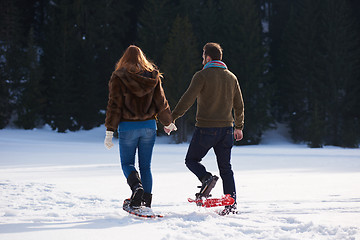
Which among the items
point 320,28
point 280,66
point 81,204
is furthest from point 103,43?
point 81,204

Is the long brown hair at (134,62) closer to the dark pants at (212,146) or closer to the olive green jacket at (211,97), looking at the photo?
the olive green jacket at (211,97)

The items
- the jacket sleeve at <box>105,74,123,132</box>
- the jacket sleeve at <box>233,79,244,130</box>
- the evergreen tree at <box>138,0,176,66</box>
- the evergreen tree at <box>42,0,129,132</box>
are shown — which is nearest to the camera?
the jacket sleeve at <box>105,74,123,132</box>

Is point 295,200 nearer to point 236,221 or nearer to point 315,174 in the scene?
point 236,221

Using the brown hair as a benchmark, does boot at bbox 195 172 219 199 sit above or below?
below

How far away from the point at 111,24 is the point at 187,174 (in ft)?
79.3

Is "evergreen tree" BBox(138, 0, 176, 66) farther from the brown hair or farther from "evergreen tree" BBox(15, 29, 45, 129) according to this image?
the brown hair

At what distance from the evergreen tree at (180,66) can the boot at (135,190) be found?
64.8 ft

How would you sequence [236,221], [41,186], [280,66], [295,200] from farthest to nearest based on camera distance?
[280,66] → [41,186] → [295,200] → [236,221]

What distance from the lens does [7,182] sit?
686 cm

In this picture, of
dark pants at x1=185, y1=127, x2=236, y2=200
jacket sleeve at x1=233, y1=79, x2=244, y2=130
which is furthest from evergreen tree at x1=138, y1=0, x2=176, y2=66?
dark pants at x1=185, y1=127, x2=236, y2=200

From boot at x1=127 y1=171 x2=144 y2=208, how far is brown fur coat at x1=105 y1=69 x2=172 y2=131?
0.58 meters

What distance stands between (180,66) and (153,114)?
2017 centimetres

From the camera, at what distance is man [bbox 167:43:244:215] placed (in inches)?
181

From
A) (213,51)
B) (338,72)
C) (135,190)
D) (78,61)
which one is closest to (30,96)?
(78,61)
